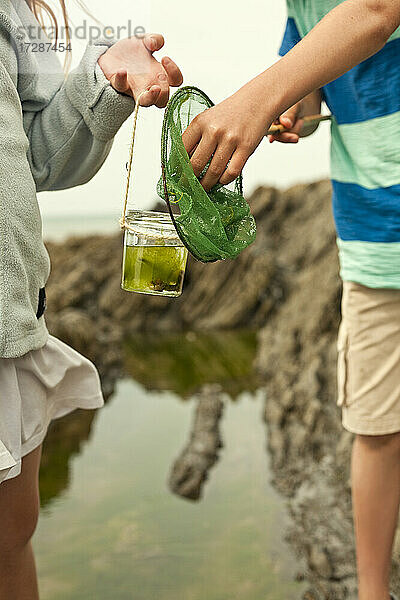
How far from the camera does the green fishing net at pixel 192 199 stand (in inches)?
32.0

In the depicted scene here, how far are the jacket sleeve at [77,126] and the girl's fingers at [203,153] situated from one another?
9.0 inches

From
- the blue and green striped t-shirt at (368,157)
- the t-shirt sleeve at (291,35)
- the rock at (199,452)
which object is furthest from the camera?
the rock at (199,452)

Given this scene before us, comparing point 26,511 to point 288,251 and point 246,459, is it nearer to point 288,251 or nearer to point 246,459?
point 246,459

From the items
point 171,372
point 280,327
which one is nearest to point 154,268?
point 171,372

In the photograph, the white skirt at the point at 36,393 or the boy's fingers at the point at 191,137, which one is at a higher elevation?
the boy's fingers at the point at 191,137

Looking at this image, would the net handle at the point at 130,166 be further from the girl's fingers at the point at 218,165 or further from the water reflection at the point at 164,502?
the water reflection at the point at 164,502

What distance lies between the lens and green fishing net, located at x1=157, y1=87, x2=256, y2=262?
0.81m

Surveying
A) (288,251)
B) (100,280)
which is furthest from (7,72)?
(288,251)

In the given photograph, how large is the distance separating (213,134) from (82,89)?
29cm

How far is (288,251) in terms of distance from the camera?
553 centimetres

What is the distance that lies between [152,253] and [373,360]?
517mm

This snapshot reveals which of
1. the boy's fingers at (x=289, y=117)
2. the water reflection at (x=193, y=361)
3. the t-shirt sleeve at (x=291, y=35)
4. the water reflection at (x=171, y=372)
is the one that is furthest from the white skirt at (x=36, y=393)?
the water reflection at (x=193, y=361)

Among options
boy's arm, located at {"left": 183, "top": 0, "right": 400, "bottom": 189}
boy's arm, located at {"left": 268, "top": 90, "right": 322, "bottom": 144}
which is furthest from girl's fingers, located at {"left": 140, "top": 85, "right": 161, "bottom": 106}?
boy's arm, located at {"left": 268, "top": 90, "right": 322, "bottom": 144}

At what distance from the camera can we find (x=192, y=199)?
2.69ft
